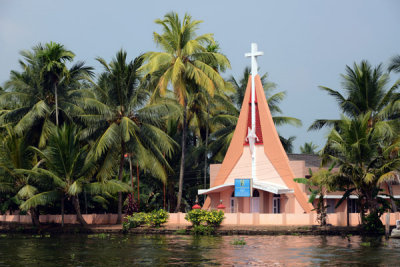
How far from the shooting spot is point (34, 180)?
1564 inches

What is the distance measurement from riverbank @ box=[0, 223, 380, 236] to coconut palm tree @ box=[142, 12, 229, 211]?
→ 615cm

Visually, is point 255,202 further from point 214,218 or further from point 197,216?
point 197,216

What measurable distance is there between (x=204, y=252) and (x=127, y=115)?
18.8 meters

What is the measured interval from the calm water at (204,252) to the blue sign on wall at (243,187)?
8.17 m

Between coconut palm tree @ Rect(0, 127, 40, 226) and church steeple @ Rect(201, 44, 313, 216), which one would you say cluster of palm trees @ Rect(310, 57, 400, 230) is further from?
coconut palm tree @ Rect(0, 127, 40, 226)

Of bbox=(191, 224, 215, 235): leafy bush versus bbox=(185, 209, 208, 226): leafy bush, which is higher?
bbox=(185, 209, 208, 226): leafy bush

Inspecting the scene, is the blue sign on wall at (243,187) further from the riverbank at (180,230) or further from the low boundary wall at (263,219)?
the riverbank at (180,230)

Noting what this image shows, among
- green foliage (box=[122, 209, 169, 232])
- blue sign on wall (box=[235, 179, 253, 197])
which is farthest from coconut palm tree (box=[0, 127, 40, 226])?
blue sign on wall (box=[235, 179, 253, 197])

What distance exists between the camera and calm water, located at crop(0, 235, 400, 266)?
21922 millimetres

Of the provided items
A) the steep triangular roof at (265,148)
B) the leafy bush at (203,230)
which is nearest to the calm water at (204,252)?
the leafy bush at (203,230)

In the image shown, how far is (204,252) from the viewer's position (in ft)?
83.8

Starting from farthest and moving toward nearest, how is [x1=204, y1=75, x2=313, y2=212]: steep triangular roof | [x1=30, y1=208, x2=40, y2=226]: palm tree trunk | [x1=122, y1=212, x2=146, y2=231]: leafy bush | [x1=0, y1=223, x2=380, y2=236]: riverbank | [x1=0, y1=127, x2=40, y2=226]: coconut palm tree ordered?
[x1=30, y1=208, x2=40, y2=226]: palm tree trunk, [x1=204, y1=75, x2=313, y2=212]: steep triangular roof, [x1=0, y1=127, x2=40, y2=226]: coconut palm tree, [x1=122, y1=212, x2=146, y2=231]: leafy bush, [x1=0, y1=223, x2=380, y2=236]: riverbank

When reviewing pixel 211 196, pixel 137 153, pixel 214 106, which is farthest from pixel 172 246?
pixel 214 106

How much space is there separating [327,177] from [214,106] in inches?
766
